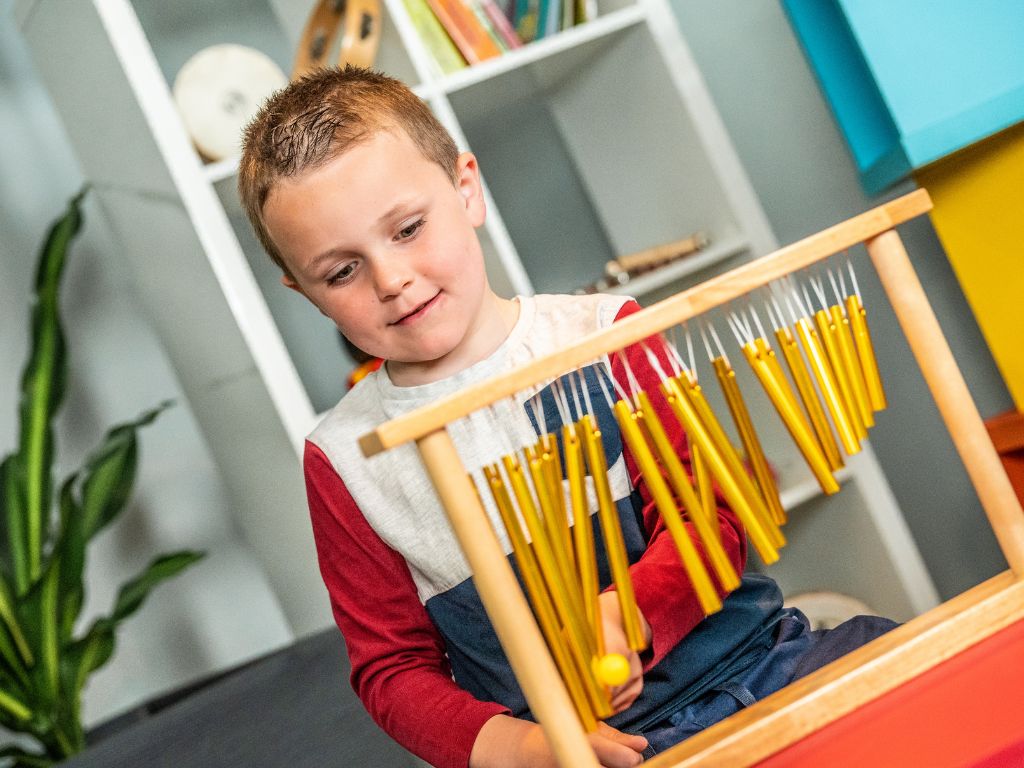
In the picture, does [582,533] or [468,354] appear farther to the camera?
[468,354]

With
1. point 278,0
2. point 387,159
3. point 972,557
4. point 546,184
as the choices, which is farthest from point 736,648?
point 278,0

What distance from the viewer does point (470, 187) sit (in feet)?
3.94

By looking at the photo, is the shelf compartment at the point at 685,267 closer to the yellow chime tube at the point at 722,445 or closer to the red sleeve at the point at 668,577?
the red sleeve at the point at 668,577

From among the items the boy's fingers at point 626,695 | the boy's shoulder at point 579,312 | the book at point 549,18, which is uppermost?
the book at point 549,18

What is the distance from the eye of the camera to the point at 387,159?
1.05 meters

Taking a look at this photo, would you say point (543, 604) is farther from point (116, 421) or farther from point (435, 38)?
point (116, 421)

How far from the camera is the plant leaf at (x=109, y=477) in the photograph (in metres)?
2.39

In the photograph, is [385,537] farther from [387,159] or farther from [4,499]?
[4,499]

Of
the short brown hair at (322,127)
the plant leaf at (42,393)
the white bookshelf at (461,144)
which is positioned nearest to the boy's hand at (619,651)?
the short brown hair at (322,127)

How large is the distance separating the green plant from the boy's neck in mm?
1440

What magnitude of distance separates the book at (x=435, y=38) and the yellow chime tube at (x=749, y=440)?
1.24m

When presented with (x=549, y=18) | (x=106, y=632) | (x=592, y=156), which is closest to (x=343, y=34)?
(x=549, y=18)

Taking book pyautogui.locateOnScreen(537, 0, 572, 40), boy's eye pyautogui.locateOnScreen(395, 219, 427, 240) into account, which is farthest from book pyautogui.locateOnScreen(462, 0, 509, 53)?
boy's eye pyautogui.locateOnScreen(395, 219, 427, 240)

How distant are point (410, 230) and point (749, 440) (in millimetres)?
381
